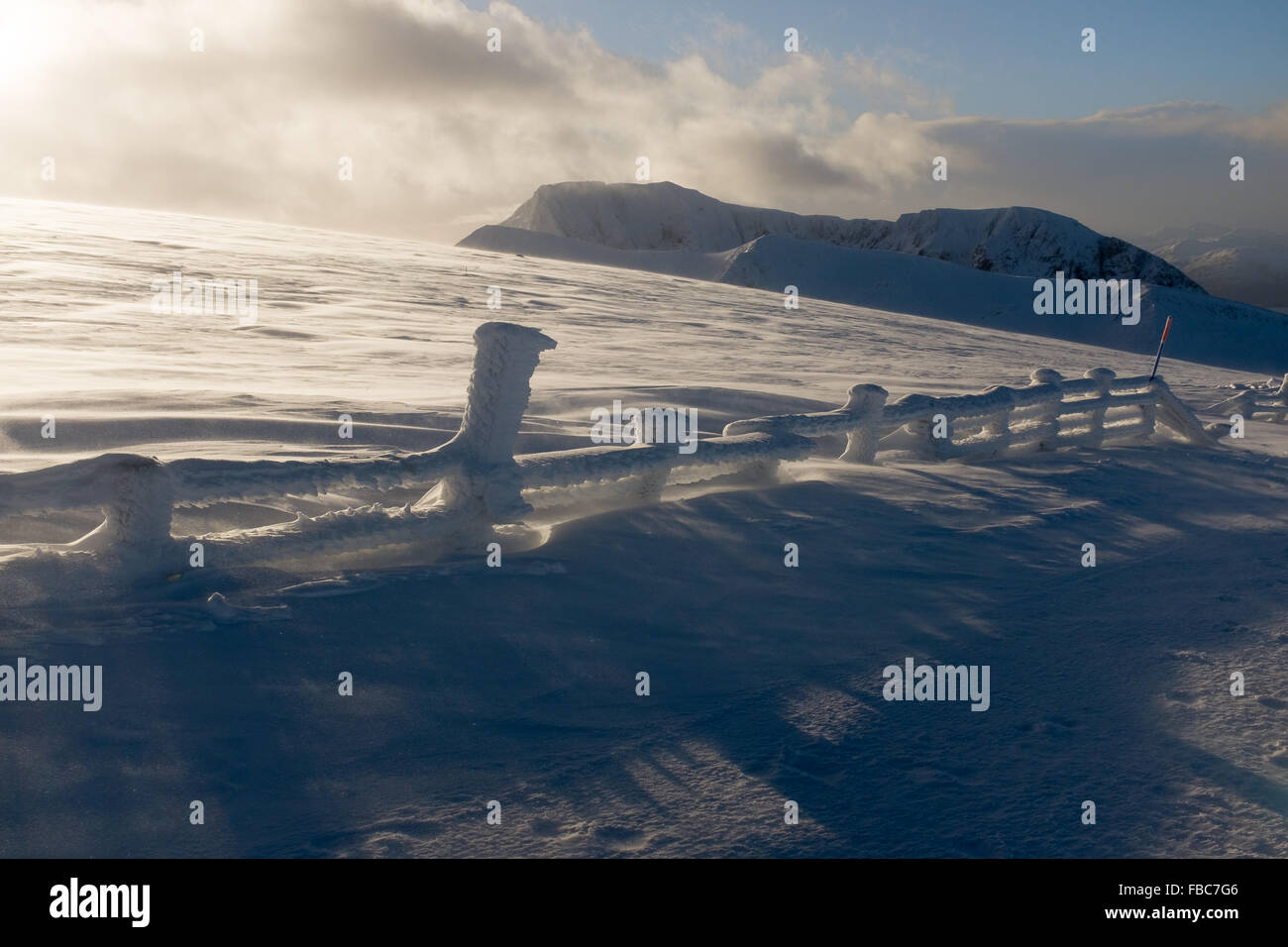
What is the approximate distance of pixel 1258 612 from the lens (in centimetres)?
548

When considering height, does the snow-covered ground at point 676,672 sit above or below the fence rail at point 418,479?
below

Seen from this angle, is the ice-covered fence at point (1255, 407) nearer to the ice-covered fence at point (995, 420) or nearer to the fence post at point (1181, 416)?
the ice-covered fence at point (995, 420)

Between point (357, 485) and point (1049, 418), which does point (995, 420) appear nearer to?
point (1049, 418)

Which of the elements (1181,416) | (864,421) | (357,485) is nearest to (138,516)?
(357,485)

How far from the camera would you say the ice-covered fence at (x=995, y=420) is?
899 centimetres

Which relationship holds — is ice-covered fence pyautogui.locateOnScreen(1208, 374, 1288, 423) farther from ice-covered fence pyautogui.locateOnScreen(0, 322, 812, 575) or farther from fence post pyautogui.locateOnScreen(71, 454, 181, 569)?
fence post pyautogui.locateOnScreen(71, 454, 181, 569)

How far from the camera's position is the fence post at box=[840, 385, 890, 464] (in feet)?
29.6

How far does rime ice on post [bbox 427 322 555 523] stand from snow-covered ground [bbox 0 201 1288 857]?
0.44 m

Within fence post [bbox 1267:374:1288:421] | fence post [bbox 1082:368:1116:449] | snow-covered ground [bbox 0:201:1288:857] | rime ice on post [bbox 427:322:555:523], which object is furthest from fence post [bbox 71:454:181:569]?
fence post [bbox 1267:374:1288:421]

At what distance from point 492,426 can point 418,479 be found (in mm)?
556

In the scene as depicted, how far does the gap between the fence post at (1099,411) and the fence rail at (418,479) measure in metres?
4.35

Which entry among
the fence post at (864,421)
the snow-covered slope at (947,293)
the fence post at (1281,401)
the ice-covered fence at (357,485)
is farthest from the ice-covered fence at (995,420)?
the snow-covered slope at (947,293)

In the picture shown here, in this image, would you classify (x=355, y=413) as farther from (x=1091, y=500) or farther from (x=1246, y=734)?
(x=1246, y=734)

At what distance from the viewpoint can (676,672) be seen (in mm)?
4254
